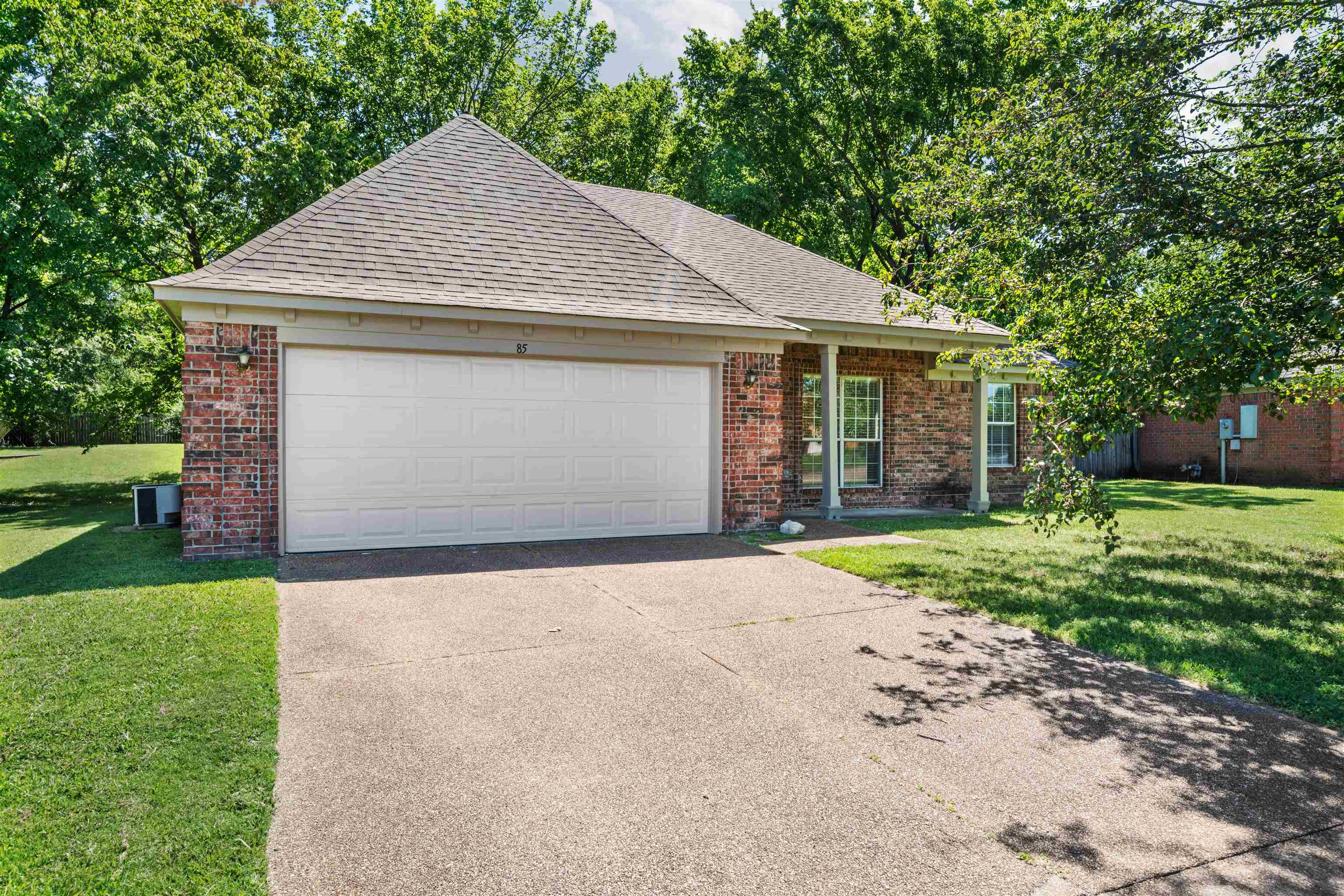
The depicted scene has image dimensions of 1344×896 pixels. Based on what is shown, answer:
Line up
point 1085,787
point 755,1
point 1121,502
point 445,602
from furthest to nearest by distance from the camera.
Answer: point 755,1 → point 1121,502 → point 445,602 → point 1085,787

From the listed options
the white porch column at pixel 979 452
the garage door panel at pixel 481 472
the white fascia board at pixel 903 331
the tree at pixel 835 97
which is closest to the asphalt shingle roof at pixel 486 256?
the white fascia board at pixel 903 331

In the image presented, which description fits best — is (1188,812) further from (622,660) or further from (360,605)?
(360,605)

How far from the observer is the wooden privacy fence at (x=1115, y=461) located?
22.7m

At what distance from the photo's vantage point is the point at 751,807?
3.11 m

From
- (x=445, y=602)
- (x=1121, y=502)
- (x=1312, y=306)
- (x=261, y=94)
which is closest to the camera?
(x=1312, y=306)

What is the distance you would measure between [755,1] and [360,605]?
2471 cm

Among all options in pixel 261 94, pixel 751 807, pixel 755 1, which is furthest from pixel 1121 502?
pixel 261 94

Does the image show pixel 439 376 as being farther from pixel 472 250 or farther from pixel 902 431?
pixel 902 431

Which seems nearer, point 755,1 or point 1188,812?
point 1188,812

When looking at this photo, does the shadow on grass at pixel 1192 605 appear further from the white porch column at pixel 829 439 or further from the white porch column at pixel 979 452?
the white porch column at pixel 979 452

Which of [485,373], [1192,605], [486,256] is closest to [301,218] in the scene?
[486,256]

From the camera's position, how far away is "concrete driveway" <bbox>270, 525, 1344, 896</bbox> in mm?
2686

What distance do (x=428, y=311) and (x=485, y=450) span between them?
1.74m

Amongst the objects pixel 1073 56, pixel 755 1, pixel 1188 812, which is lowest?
pixel 1188 812
